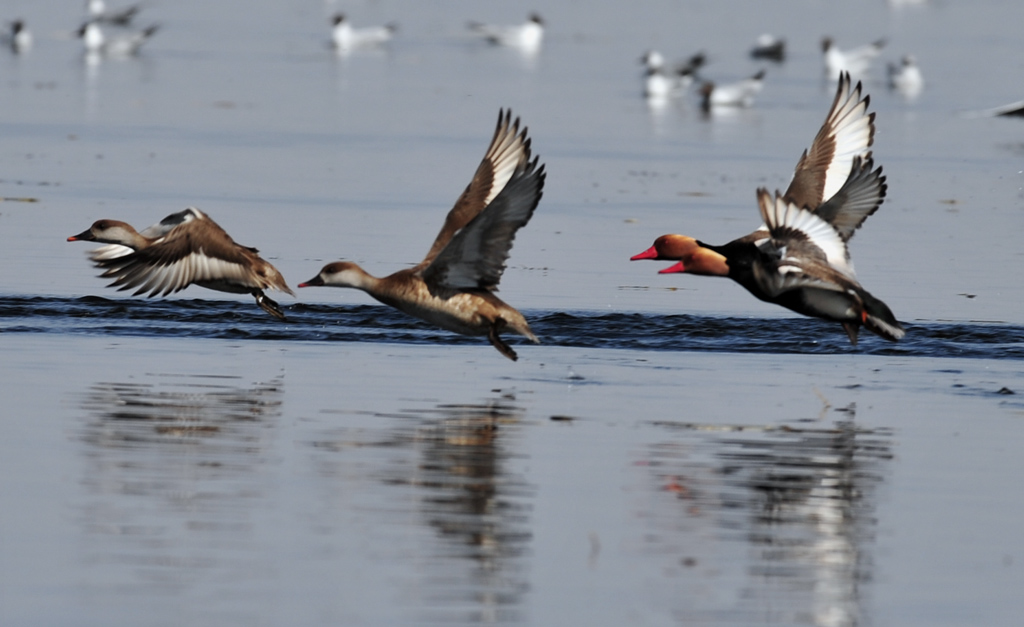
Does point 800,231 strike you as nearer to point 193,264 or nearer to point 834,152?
point 834,152

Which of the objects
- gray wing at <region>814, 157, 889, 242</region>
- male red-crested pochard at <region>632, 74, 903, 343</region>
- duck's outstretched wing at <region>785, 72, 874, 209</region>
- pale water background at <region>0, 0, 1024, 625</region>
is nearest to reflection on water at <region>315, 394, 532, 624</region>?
pale water background at <region>0, 0, 1024, 625</region>

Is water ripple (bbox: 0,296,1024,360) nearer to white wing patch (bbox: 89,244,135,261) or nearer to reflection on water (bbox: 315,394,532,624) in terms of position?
white wing patch (bbox: 89,244,135,261)

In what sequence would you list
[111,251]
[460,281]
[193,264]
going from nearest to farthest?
[460,281]
[193,264]
[111,251]

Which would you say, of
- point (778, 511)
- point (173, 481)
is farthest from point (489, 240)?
point (778, 511)

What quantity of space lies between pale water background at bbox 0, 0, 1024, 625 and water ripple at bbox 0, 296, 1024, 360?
4 centimetres

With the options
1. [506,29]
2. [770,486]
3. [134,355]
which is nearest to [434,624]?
[770,486]

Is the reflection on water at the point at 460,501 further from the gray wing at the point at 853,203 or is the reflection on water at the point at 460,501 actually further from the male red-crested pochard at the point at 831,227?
the gray wing at the point at 853,203

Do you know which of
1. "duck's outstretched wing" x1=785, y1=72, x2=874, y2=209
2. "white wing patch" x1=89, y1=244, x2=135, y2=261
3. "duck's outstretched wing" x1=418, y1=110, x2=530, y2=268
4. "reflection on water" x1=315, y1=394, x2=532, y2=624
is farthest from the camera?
"white wing patch" x1=89, y1=244, x2=135, y2=261

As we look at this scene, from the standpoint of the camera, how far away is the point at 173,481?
7.02 metres

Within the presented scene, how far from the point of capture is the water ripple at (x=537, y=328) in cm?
1109

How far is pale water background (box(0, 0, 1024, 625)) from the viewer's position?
231 inches

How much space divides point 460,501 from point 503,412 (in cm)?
195

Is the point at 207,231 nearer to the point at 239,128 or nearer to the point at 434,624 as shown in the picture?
the point at 434,624

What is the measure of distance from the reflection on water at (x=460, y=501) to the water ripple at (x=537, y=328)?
2.17 metres
